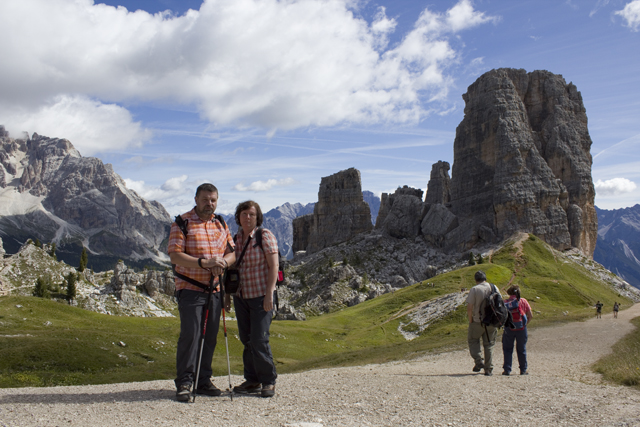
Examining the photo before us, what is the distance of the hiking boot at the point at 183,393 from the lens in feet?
34.9

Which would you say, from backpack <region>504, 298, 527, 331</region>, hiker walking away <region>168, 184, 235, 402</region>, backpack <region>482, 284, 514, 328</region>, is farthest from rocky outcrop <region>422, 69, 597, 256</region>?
hiker walking away <region>168, 184, 235, 402</region>

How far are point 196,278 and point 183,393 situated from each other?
109 inches

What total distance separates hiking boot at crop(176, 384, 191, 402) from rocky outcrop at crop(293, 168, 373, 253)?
138m

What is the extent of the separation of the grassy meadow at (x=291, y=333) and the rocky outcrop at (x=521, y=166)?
1237 centimetres

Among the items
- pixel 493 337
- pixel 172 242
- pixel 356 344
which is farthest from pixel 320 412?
pixel 356 344

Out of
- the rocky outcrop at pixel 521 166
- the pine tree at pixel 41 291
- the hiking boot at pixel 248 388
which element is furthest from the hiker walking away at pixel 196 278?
the rocky outcrop at pixel 521 166

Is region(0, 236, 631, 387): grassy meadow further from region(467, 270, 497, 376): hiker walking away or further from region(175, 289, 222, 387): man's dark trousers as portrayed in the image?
region(175, 289, 222, 387): man's dark trousers

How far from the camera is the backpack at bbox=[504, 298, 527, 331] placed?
1736cm

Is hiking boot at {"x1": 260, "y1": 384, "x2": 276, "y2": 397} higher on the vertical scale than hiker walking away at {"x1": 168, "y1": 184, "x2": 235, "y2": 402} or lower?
lower

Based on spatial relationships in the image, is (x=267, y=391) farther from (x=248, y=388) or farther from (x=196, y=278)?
(x=196, y=278)

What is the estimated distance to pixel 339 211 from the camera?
155 m

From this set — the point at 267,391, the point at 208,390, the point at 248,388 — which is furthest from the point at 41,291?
the point at 267,391

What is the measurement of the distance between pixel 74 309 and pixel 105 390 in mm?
42694

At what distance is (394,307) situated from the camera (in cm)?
7175
